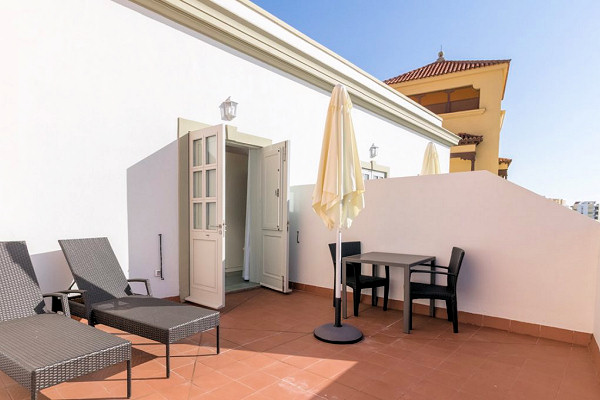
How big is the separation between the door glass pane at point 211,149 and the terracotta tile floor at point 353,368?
2049mm

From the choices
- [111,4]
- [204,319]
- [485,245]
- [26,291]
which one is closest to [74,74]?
[111,4]

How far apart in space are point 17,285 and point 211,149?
8.06 ft

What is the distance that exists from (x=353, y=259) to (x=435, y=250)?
1.12m

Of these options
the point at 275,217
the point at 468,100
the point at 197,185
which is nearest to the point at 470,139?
the point at 468,100

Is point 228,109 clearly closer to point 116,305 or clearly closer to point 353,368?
point 116,305

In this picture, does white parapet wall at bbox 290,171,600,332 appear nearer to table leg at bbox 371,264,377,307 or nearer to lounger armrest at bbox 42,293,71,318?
table leg at bbox 371,264,377,307

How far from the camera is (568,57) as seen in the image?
34.3ft

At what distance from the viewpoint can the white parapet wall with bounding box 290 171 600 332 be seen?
3.35 m

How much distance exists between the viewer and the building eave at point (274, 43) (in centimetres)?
455

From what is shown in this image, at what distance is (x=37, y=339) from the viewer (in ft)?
7.37

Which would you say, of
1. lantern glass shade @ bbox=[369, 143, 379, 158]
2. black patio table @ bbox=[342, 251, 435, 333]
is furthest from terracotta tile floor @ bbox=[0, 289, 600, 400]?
lantern glass shade @ bbox=[369, 143, 379, 158]

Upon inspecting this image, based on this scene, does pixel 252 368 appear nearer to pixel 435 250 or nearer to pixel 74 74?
pixel 435 250

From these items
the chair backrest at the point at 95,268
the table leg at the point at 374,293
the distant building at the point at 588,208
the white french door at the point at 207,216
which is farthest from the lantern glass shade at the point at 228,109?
the distant building at the point at 588,208

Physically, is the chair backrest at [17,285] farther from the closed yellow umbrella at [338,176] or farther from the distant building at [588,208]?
the distant building at [588,208]
